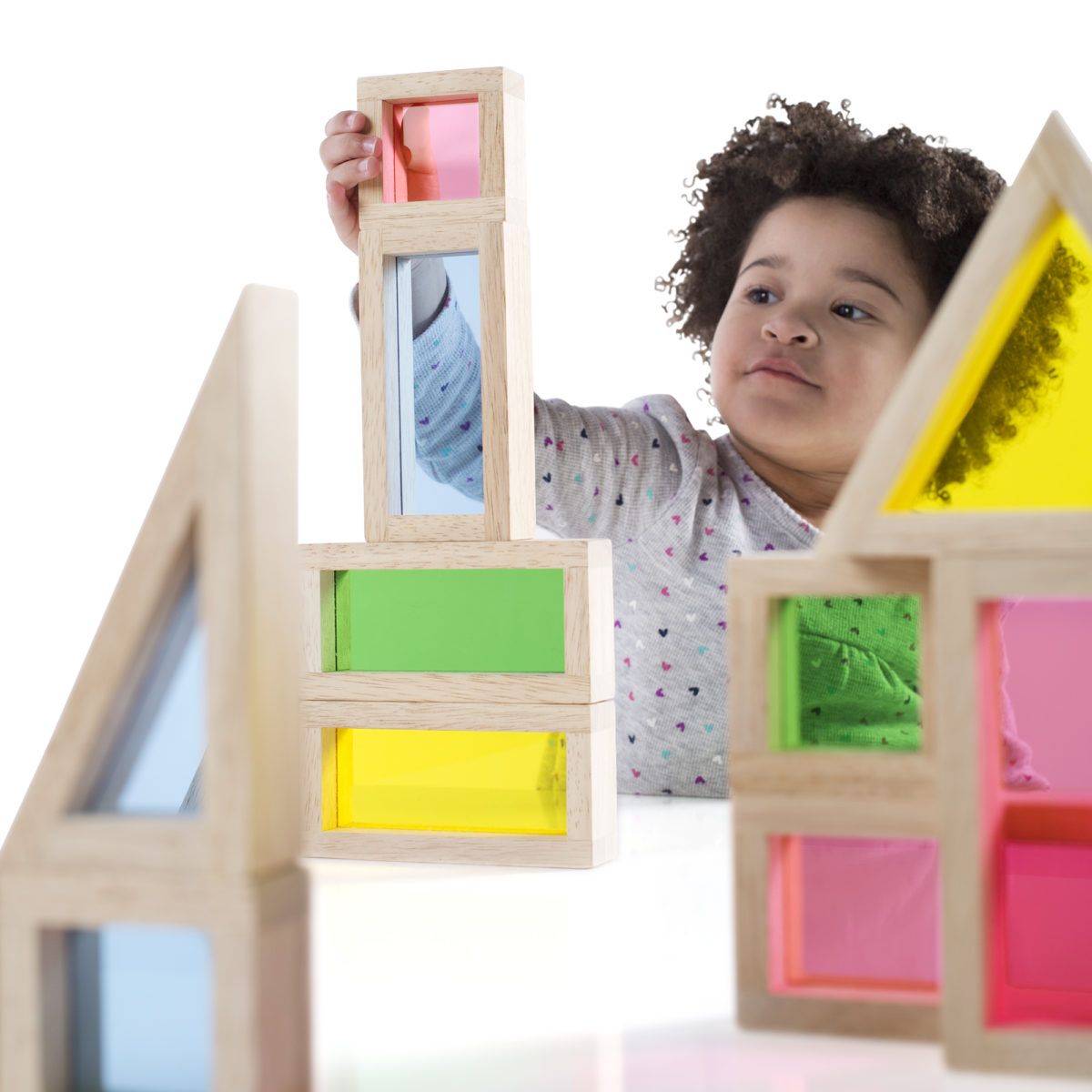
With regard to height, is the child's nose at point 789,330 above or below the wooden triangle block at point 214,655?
above

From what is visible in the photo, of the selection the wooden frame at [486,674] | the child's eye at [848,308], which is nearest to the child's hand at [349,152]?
the wooden frame at [486,674]

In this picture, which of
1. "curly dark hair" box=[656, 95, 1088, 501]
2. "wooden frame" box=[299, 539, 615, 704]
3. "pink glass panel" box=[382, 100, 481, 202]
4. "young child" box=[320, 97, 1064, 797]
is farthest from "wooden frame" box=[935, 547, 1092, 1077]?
"curly dark hair" box=[656, 95, 1088, 501]

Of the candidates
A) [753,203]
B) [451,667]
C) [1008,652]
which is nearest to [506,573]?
[451,667]

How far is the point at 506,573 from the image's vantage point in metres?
1.01

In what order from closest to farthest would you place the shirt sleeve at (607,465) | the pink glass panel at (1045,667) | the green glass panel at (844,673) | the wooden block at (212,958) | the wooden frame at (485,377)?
1. the wooden block at (212,958)
2. the green glass panel at (844,673)
3. the pink glass panel at (1045,667)
4. the wooden frame at (485,377)
5. the shirt sleeve at (607,465)

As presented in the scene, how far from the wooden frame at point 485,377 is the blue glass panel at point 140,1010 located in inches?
19.1

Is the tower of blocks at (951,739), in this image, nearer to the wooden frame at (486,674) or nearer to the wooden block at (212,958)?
the wooden block at (212,958)

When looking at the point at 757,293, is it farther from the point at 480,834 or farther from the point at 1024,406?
the point at 1024,406

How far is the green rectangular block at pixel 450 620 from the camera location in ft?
3.29

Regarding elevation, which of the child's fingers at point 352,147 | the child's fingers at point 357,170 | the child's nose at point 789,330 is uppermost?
the child's fingers at point 352,147

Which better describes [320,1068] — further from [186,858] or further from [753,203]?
[753,203]

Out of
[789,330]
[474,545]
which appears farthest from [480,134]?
[789,330]

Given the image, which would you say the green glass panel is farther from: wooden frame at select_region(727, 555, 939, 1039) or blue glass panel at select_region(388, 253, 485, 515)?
blue glass panel at select_region(388, 253, 485, 515)

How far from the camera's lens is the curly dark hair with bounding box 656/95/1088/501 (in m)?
1.34
